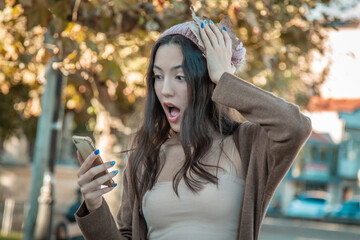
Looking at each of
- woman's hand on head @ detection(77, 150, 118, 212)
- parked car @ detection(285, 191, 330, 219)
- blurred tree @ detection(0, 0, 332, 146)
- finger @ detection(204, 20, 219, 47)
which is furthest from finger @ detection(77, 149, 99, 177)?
parked car @ detection(285, 191, 330, 219)

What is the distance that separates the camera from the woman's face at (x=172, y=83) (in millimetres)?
2656

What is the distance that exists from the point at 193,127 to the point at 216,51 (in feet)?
1.10

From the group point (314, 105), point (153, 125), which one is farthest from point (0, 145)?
point (153, 125)

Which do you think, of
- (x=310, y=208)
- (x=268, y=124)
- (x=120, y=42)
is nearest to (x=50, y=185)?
(x=120, y=42)

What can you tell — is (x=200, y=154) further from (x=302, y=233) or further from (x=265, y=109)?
(x=302, y=233)

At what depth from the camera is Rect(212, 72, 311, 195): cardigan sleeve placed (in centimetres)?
231

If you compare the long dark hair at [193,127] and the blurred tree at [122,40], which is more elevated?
the blurred tree at [122,40]

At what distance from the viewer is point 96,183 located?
2.50 metres

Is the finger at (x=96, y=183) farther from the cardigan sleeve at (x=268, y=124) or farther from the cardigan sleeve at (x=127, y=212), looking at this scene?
the cardigan sleeve at (x=268, y=124)

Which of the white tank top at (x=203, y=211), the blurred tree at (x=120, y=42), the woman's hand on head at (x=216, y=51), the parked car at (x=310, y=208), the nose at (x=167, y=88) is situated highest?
the blurred tree at (x=120, y=42)

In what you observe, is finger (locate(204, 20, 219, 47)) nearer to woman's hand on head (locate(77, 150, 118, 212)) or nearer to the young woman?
the young woman

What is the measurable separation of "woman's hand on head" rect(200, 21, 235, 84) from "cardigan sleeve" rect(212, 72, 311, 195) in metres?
0.06

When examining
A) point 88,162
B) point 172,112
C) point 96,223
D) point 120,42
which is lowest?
point 96,223

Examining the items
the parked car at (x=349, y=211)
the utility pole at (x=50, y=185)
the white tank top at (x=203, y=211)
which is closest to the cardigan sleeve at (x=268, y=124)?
the white tank top at (x=203, y=211)
